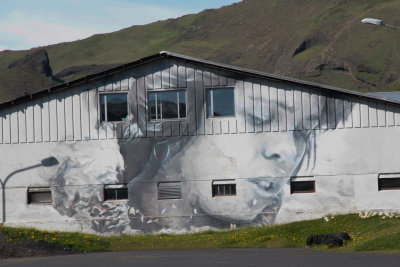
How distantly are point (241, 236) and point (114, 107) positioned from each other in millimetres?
7604

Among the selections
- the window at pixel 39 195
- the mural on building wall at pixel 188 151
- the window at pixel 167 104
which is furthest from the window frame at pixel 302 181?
the window at pixel 39 195

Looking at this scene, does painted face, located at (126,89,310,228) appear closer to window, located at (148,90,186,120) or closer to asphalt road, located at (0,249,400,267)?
window, located at (148,90,186,120)

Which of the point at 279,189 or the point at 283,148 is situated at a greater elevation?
the point at 283,148

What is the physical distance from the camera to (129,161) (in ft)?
86.1

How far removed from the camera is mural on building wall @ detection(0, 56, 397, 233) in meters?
25.8

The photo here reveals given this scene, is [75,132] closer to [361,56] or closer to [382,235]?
[382,235]

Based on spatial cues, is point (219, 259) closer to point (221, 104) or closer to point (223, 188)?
point (223, 188)

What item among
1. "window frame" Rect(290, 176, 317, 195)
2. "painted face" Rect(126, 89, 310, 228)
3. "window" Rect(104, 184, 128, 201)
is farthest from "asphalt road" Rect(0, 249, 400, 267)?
"window frame" Rect(290, 176, 317, 195)

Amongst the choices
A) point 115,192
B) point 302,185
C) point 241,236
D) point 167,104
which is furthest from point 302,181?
point 115,192

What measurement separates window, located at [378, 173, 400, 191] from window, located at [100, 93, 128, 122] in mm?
10392

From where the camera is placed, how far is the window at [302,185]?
2570 cm

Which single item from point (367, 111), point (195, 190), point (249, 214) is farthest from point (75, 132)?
point (367, 111)

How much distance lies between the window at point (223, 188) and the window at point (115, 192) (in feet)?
11.8

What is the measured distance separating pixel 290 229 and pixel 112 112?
856cm
